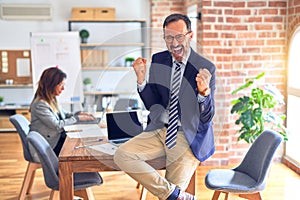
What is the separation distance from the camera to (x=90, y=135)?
129 inches

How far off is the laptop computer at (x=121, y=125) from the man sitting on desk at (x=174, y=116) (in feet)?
1.22

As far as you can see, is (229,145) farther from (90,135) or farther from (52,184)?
(52,184)

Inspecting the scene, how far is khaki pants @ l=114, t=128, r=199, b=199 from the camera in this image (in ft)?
7.77

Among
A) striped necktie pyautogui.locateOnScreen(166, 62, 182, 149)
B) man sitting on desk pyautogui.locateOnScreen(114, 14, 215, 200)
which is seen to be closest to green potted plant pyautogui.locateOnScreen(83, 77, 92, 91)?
man sitting on desk pyautogui.locateOnScreen(114, 14, 215, 200)

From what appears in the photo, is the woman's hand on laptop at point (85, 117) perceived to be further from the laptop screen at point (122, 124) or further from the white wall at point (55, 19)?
the white wall at point (55, 19)

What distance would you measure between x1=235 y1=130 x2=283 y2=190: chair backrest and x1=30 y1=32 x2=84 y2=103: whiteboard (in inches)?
159

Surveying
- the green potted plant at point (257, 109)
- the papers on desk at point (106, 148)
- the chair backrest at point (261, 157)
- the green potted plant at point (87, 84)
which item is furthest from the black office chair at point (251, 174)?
the green potted plant at point (87, 84)

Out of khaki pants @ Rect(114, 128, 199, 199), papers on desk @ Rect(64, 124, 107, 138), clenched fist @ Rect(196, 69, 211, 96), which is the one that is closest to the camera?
clenched fist @ Rect(196, 69, 211, 96)

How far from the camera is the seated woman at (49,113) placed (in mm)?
3844

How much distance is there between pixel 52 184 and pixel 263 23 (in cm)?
306

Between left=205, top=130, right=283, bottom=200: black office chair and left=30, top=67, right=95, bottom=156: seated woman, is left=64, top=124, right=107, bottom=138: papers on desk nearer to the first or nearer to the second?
left=30, top=67, right=95, bottom=156: seated woman

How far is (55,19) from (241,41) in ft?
11.7

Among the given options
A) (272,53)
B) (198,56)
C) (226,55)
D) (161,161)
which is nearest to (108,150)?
(161,161)

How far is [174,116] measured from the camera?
238 cm
